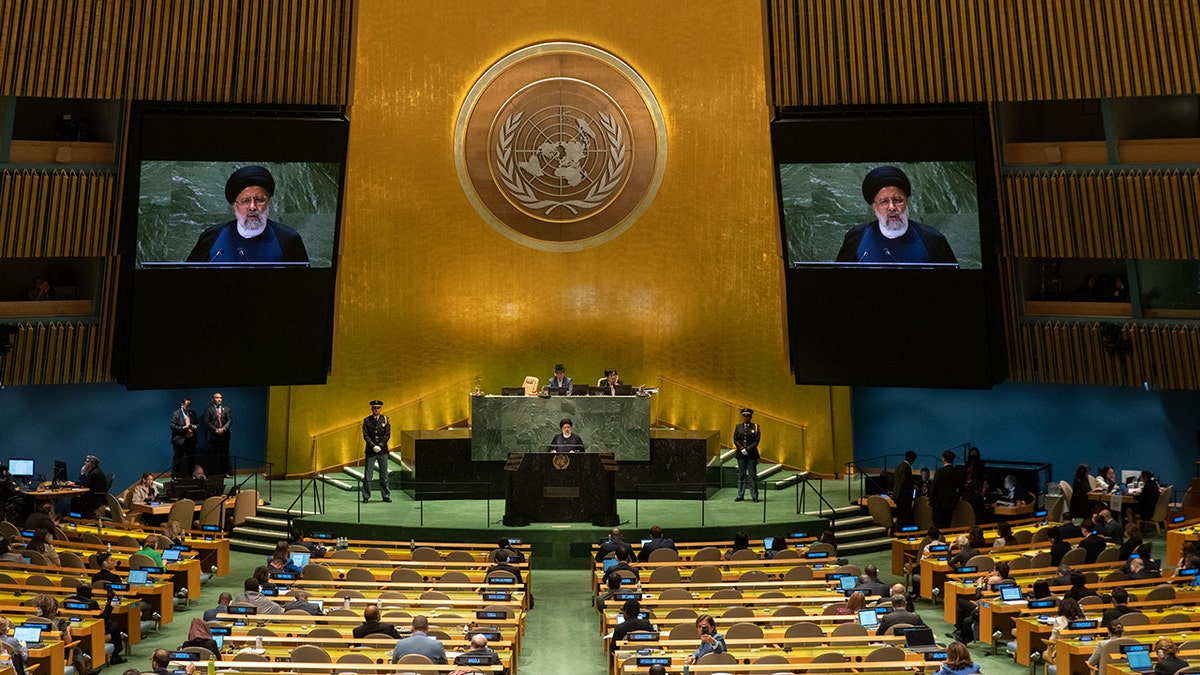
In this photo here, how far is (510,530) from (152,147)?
6738 millimetres

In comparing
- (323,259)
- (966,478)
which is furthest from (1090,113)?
(323,259)

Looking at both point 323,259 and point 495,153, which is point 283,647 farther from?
point 495,153

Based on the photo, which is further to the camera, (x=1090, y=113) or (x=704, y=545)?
(x=1090, y=113)

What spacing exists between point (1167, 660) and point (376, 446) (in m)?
12.4

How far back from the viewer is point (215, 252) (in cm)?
1869

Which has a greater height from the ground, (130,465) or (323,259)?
(323,259)

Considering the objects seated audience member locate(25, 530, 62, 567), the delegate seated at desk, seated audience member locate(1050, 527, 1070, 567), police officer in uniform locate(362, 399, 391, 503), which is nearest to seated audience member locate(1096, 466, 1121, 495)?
seated audience member locate(1050, 527, 1070, 567)

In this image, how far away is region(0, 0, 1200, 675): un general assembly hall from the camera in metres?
18.0

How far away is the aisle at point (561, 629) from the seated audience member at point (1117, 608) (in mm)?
4781

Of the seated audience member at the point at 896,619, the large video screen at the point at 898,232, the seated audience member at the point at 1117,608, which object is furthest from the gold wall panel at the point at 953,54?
the seated audience member at the point at 896,619

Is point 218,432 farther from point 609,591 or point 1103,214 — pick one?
point 1103,214

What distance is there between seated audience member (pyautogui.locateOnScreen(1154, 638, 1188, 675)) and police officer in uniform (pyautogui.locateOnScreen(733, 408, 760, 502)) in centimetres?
981

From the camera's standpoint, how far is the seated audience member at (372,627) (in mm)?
12734

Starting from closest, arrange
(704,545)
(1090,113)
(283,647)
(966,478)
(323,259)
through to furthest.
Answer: (283,647)
(704,545)
(323,259)
(966,478)
(1090,113)
